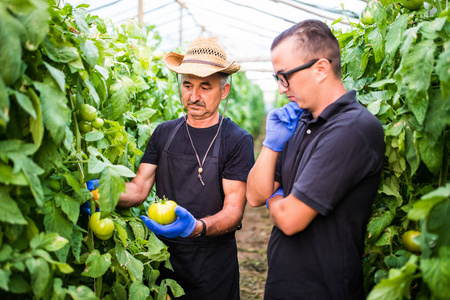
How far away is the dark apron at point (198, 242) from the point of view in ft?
8.07

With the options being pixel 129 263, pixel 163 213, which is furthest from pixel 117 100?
pixel 129 263

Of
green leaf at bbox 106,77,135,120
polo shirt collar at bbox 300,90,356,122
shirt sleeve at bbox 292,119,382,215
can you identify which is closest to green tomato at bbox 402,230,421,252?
shirt sleeve at bbox 292,119,382,215

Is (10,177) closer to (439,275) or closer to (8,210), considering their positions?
(8,210)

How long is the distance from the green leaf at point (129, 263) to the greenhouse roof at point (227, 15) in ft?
10.7

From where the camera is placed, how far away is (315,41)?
5.92 ft

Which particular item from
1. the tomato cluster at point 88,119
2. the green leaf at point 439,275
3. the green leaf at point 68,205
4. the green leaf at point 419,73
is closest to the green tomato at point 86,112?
the tomato cluster at point 88,119

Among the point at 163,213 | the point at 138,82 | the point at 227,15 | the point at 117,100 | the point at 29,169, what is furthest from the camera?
the point at 227,15

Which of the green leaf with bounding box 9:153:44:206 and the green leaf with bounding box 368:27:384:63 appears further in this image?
the green leaf with bounding box 368:27:384:63

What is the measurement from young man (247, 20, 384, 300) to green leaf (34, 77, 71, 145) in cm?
96

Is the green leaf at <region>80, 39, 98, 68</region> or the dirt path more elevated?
the green leaf at <region>80, 39, 98, 68</region>

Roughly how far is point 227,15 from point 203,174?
6217mm

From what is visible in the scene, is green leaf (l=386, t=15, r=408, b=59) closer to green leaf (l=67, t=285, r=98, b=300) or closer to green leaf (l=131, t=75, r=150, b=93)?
green leaf (l=67, t=285, r=98, b=300)

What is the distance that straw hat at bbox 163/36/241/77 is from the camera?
2.49m

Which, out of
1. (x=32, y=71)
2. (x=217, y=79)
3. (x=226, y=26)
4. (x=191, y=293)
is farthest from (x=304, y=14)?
(x=32, y=71)
